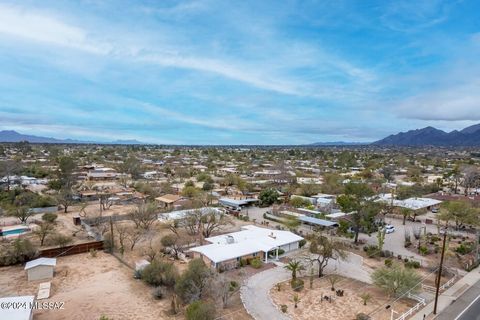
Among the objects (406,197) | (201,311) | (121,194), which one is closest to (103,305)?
(201,311)

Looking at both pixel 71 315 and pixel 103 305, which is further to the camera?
pixel 103 305

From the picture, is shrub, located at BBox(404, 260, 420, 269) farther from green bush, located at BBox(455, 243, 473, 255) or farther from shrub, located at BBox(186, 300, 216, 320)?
shrub, located at BBox(186, 300, 216, 320)

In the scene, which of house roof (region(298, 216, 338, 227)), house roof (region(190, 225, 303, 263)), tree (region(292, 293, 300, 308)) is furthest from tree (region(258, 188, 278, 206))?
tree (region(292, 293, 300, 308))

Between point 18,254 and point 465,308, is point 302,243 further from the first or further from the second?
point 18,254

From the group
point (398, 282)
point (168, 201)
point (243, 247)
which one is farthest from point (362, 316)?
point (168, 201)

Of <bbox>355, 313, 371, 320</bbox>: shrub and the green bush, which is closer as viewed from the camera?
<bbox>355, 313, 371, 320</bbox>: shrub

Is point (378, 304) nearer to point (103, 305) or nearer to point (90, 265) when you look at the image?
point (103, 305)
